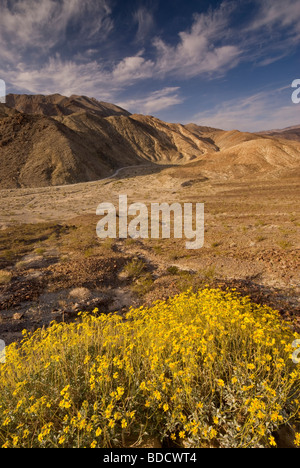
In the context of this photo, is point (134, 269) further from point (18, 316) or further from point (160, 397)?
point (160, 397)

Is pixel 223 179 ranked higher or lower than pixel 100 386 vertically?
higher

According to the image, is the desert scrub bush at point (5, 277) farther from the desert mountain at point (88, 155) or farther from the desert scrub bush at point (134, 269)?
the desert mountain at point (88, 155)

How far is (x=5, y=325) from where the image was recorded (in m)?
6.23

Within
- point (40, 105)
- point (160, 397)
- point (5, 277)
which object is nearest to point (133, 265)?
point (5, 277)

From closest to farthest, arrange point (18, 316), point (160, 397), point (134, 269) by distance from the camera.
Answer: point (160, 397), point (18, 316), point (134, 269)

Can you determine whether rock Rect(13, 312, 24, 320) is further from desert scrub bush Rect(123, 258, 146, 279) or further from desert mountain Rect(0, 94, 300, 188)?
desert mountain Rect(0, 94, 300, 188)

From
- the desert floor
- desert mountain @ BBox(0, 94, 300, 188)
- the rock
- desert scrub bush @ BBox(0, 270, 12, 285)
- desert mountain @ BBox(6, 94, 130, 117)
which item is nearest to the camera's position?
the rock

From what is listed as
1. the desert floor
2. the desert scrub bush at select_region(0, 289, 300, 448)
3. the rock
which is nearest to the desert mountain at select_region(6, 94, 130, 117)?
the desert floor

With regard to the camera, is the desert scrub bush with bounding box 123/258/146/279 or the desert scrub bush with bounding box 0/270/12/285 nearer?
the desert scrub bush with bounding box 0/270/12/285

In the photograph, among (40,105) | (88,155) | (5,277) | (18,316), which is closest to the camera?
(18,316)

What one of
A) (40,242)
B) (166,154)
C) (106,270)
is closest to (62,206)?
(40,242)

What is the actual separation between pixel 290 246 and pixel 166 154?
83322 mm
